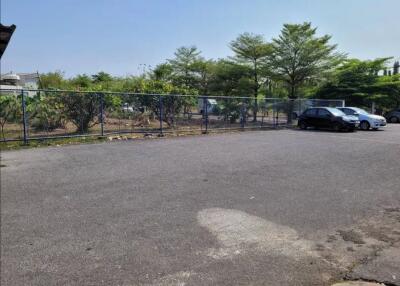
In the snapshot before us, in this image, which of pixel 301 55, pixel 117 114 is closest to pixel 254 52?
pixel 301 55

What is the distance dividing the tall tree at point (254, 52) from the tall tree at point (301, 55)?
0.90m

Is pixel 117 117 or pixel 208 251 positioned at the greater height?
pixel 117 117

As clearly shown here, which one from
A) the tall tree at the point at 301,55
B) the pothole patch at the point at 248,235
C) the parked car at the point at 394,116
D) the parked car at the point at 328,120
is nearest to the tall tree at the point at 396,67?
the parked car at the point at 394,116

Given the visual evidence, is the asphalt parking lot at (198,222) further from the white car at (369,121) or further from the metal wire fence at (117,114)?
the white car at (369,121)

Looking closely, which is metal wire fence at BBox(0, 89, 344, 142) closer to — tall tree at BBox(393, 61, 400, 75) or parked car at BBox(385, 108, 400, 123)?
parked car at BBox(385, 108, 400, 123)

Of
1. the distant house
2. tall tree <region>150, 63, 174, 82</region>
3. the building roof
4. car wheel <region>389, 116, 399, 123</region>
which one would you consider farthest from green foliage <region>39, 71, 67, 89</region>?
the building roof

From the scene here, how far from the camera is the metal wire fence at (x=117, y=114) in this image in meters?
14.8

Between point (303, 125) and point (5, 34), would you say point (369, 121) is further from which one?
point (5, 34)

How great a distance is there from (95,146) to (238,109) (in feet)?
35.8

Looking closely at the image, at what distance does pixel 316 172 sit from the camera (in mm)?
9750

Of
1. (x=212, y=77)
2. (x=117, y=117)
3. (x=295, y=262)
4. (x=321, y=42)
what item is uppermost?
(x=321, y=42)

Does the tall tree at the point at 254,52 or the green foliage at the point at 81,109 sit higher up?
the tall tree at the point at 254,52

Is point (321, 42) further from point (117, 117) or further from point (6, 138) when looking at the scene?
point (6, 138)

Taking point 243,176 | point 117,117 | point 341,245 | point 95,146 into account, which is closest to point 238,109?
point 117,117
